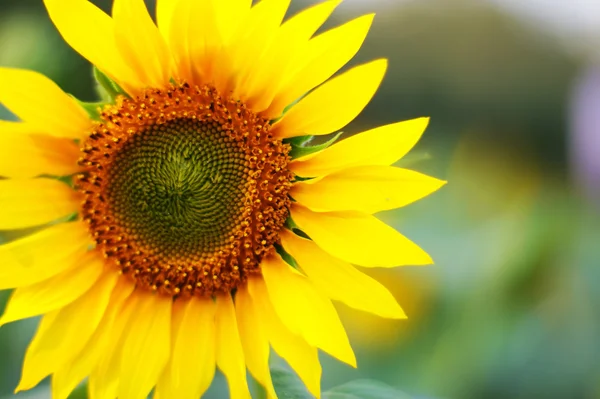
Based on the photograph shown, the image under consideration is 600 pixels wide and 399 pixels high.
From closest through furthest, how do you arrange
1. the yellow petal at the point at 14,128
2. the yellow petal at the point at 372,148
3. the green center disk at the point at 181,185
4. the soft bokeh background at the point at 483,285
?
the yellow petal at the point at 372,148 < the yellow petal at the point at 14,128 < the green center disk at the point at 181,185 < the soft bokeh background at the point at 483,285

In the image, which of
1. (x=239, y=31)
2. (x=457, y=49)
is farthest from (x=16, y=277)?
(x=457, y=49)

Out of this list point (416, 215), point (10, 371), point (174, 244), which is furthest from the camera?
point (416, 215)

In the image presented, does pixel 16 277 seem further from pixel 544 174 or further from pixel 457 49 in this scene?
pixel 457 49

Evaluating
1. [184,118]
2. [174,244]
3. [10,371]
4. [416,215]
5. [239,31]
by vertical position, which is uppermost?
[416,215]

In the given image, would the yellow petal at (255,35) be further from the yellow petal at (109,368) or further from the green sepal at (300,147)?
the yellow petal at (109,368)

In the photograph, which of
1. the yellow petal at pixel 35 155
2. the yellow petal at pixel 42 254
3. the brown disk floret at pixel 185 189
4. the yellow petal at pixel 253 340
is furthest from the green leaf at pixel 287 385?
the yellow petal at pixel 35 155

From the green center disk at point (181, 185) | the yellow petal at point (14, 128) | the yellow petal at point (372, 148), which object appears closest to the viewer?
the yellow petal at point (372, 148)

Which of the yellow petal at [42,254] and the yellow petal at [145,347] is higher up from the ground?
the yellow petal at [42,254]
